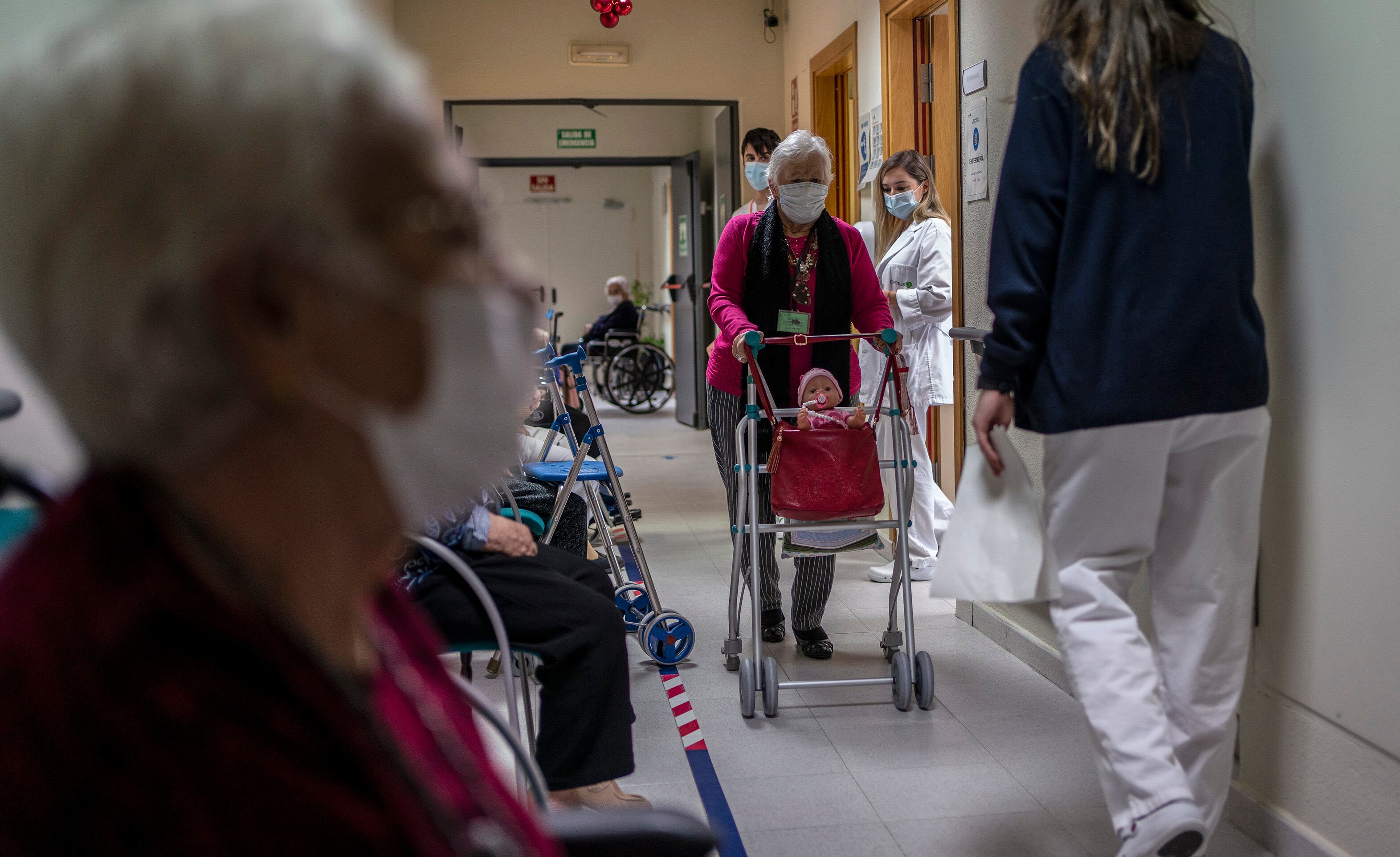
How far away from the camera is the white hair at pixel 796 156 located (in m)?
3.27

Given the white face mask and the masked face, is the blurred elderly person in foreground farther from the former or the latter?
the masked face

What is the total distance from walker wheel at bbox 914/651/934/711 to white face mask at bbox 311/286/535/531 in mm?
2449

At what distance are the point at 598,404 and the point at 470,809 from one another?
1176 centimetres

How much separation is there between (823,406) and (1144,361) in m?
1.37

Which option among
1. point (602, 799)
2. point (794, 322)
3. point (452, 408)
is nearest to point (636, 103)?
point (794, 322)

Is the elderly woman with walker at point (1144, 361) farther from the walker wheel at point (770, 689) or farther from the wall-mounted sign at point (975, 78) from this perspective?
the wall-mounted sign at point (975, 78)

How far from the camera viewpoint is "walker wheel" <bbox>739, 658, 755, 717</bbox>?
9.62ft

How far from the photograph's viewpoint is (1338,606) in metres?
1.90

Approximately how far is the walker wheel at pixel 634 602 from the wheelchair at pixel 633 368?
753cm

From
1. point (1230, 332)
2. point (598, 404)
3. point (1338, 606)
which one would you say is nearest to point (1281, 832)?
point (1338, 606)

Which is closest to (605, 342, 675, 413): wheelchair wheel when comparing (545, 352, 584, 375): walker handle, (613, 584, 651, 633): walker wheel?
(613, 584, 651, 633): walker wheel

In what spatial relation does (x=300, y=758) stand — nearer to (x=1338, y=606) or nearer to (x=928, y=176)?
(x=1338, y=606)

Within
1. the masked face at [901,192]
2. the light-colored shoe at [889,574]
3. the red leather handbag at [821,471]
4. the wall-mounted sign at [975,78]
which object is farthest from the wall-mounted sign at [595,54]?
the red leather handbag at [821,471]

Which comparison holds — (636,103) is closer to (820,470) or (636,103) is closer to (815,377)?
(815,377)
